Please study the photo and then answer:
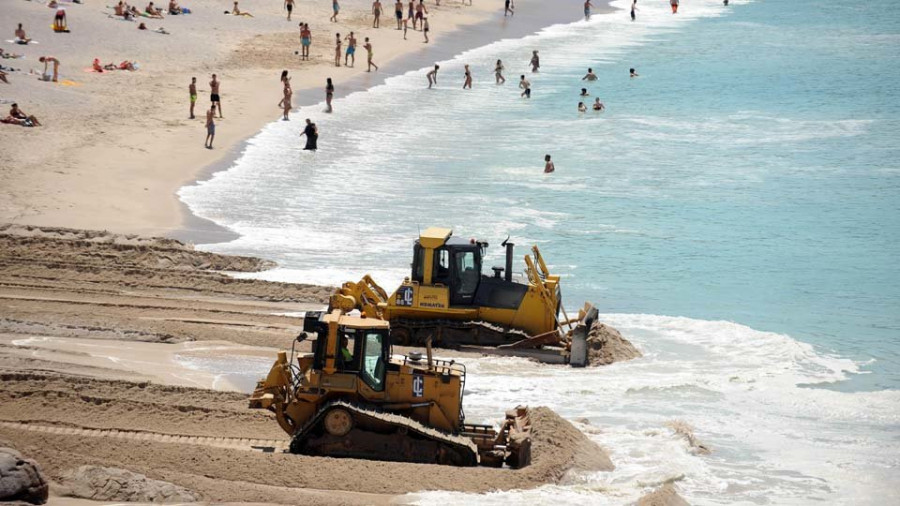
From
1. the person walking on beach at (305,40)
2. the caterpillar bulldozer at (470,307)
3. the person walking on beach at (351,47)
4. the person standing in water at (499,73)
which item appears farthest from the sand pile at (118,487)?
the person standing in water at (499,73)

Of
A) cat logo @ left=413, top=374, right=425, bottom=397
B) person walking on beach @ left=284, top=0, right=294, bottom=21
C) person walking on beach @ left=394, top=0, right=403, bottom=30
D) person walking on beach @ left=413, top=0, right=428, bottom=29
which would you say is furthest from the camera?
person walking on beach @ left=413, top=0, right=428, bottom=29

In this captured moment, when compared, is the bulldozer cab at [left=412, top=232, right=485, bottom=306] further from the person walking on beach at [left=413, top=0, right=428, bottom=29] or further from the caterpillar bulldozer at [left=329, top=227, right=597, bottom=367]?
the person walking on beach at [left=413, top=0, right=428, bottom=29]

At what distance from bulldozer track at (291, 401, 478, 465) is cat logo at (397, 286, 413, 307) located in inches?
233

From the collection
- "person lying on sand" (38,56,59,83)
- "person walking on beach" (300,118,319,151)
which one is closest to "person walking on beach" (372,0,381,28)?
"person lying on sand" (38,56,59,83)

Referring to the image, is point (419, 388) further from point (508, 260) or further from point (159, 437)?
point (508, 260)

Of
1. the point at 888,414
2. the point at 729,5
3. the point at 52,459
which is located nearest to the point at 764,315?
the point at 888,414

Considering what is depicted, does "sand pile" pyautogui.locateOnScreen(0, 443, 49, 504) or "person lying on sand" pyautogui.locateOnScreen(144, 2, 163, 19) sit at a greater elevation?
"person lying on sand" pyautogui.locateOnScreen(144, 2, 163, 19)

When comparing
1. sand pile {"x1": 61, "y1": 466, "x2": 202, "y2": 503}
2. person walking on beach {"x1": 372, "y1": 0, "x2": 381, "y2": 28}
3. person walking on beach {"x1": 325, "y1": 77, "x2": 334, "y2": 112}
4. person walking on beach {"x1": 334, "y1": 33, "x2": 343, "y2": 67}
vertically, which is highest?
person walking on beach {"x1": 372, "y1": 0, "x2": 381, "y2": 28}

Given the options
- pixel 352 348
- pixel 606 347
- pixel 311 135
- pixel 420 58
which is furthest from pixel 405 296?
pixel 420 58

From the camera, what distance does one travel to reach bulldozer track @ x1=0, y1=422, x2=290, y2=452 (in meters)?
15.0

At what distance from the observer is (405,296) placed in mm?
20812

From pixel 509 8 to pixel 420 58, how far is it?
1787 centimetres

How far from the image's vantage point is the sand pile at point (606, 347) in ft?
68.5

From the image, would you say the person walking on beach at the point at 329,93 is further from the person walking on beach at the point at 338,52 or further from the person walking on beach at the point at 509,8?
the person walking on beach at the point at 509,8
